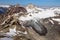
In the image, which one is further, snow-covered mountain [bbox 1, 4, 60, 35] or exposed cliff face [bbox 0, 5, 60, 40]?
snow-covered mountain [bbox 1, 4, 60, 35]

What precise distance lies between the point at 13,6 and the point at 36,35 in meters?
0.75

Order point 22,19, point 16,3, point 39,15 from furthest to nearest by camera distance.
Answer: point 16,3 → point 39,15 → point 22,19

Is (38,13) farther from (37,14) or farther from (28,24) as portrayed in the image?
(28,24)

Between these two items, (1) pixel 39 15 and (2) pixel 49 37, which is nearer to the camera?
(2) pixel 49 37

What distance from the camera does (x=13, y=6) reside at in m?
2.52

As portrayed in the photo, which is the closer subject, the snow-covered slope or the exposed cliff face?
the exposed cliff face

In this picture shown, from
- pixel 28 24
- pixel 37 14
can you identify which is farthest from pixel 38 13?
pixel 28 24

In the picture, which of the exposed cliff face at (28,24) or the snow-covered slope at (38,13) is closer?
the exposed cliff face at (28,24)

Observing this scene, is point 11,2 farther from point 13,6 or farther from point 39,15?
point 39,15

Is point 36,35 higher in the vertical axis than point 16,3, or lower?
lower

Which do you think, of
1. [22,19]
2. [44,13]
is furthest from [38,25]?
[44,13]

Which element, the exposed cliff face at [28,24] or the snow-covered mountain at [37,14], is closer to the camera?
the exposed cliff face at [28,24]

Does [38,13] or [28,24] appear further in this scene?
[38,13]

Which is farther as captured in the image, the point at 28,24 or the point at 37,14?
the point at 37,14
